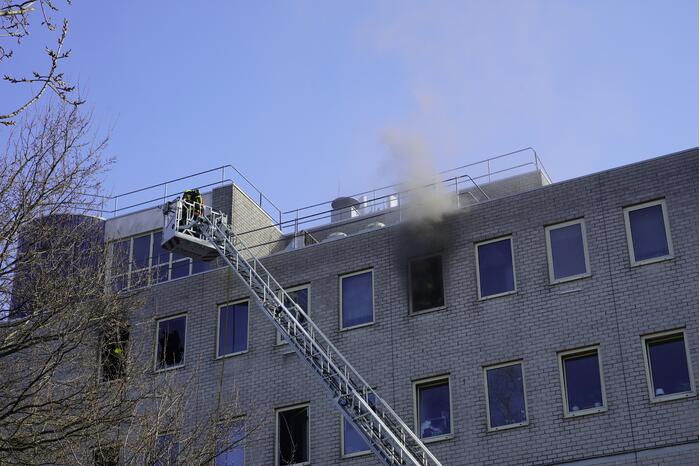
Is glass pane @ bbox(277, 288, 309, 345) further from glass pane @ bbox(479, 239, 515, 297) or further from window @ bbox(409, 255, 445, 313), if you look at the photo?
glass pane @ bbox(479, 239, 515, 297)

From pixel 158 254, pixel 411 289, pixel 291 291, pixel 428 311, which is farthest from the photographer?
pixel 158 254

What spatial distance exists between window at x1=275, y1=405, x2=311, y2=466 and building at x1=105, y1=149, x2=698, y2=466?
0.04m

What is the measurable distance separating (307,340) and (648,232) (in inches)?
Answer: 274

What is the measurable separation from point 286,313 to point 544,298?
5109mm

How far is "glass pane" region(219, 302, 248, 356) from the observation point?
2722 cm

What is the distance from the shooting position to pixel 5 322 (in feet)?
53.4

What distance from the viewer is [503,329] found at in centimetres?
2377

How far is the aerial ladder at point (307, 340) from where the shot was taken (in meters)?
21.2

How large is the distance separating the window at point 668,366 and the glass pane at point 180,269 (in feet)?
44.9

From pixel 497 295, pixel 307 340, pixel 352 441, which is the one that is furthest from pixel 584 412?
pixel 307 340

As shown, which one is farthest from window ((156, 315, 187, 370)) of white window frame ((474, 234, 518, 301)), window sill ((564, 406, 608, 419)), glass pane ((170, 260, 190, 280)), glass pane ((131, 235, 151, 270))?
window sill ((564, 406, 608, 419))

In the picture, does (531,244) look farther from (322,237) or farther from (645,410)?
(322,237)

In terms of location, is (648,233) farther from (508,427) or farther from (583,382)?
(508,427)

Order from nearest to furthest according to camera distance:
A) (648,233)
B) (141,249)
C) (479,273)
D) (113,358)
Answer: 1. (648,233)
2. (479,273)
3. (113,358)
4. (141,249)
